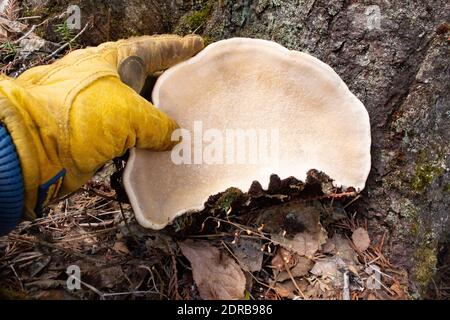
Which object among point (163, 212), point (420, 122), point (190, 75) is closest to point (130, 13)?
point (190, 75)

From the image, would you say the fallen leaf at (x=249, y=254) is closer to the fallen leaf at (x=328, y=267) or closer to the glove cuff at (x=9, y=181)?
the fallen leaf at (x=328, y=267)

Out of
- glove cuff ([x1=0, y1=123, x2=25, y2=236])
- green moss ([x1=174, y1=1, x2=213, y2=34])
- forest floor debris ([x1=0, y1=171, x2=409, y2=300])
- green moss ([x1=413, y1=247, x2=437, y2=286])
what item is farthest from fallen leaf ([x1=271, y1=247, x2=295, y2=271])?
green moss ([x1=174, y1=1, x2=213, y2=34])

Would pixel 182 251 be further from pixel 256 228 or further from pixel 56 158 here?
pixel 56 158

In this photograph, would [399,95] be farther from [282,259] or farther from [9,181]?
[9,181]

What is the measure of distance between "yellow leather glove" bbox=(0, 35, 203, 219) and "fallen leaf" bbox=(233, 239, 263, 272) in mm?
602

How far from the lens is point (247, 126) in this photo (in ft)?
6.97

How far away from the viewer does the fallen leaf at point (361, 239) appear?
2.07 m

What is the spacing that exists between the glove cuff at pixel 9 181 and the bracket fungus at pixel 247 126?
21.7 inches

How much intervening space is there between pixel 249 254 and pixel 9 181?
3.43 feet

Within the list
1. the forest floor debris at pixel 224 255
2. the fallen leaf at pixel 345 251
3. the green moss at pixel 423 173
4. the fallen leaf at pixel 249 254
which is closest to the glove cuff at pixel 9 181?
the forest floor debris at pixel 224 255

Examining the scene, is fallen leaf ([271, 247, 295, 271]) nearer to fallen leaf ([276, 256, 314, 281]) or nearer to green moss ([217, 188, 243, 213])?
fallen leaf ([276, 256, 314, 281])

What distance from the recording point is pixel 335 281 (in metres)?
1.94

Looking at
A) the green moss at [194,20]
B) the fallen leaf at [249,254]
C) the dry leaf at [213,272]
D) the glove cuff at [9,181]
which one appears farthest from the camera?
the green moss at [194,20]

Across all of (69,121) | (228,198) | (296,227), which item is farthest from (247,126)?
(69,121)
